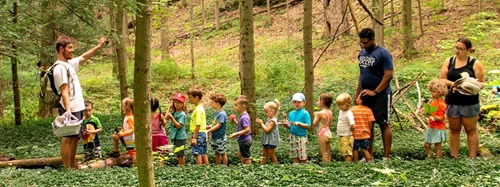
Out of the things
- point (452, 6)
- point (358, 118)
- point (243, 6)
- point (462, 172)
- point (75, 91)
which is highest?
point (452, 6)

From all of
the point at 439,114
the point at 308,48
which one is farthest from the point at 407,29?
the point at 439,114

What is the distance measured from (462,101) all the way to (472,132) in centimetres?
53

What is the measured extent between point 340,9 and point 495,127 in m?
18.4

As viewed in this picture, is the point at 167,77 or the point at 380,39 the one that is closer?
the point at 380,39

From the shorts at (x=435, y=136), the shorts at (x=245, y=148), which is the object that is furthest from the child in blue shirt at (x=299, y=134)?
the shorts at (x=435, y=136)

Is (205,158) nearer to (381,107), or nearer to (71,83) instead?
(71,83)

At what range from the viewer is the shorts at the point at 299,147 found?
26.4 feet

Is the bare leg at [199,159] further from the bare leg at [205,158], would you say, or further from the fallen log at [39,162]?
the fallen log at [39,162]

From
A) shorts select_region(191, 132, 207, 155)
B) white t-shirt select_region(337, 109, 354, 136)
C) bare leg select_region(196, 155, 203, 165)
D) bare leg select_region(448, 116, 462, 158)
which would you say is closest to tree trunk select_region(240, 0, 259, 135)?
shorts select_region(191, 132, 207, 155)

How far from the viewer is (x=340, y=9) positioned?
27.5 m

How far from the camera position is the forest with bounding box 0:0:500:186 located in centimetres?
590

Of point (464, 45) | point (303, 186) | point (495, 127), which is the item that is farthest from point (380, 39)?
point (303, 186)

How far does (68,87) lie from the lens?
728 cm

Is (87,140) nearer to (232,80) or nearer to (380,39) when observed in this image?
(380,39)
